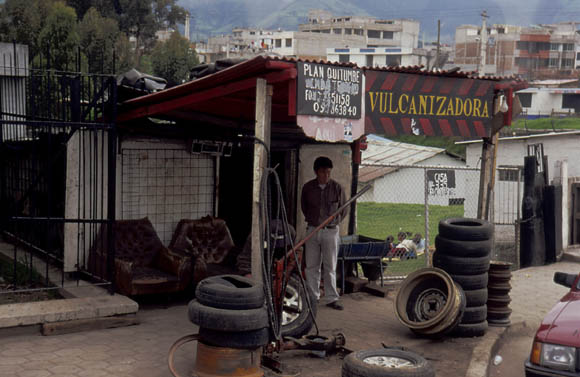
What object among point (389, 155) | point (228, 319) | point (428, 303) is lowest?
point (428, 303)

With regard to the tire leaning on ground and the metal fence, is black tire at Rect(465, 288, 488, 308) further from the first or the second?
the metal fence

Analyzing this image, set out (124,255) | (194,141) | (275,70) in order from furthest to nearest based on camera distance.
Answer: (194,141) → (124,255) → (275,70)

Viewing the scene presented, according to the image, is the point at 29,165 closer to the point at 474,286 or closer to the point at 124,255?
the point at 124,255

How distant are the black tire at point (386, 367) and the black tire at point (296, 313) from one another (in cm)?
121

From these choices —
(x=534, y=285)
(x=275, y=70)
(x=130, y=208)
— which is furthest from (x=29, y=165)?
(x=534, y=285)

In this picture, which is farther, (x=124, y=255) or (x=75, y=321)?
(x=124, y=255)

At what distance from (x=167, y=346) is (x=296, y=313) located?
1461 mm

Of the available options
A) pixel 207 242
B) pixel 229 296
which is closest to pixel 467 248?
pixel 229 296

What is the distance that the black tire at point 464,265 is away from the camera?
25.9ft

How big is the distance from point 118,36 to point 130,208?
42221 millimetres

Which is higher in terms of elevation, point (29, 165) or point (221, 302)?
point (29, 165)

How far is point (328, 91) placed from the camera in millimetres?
6629

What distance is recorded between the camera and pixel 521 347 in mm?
8273

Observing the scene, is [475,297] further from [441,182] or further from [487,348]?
[441,182]
